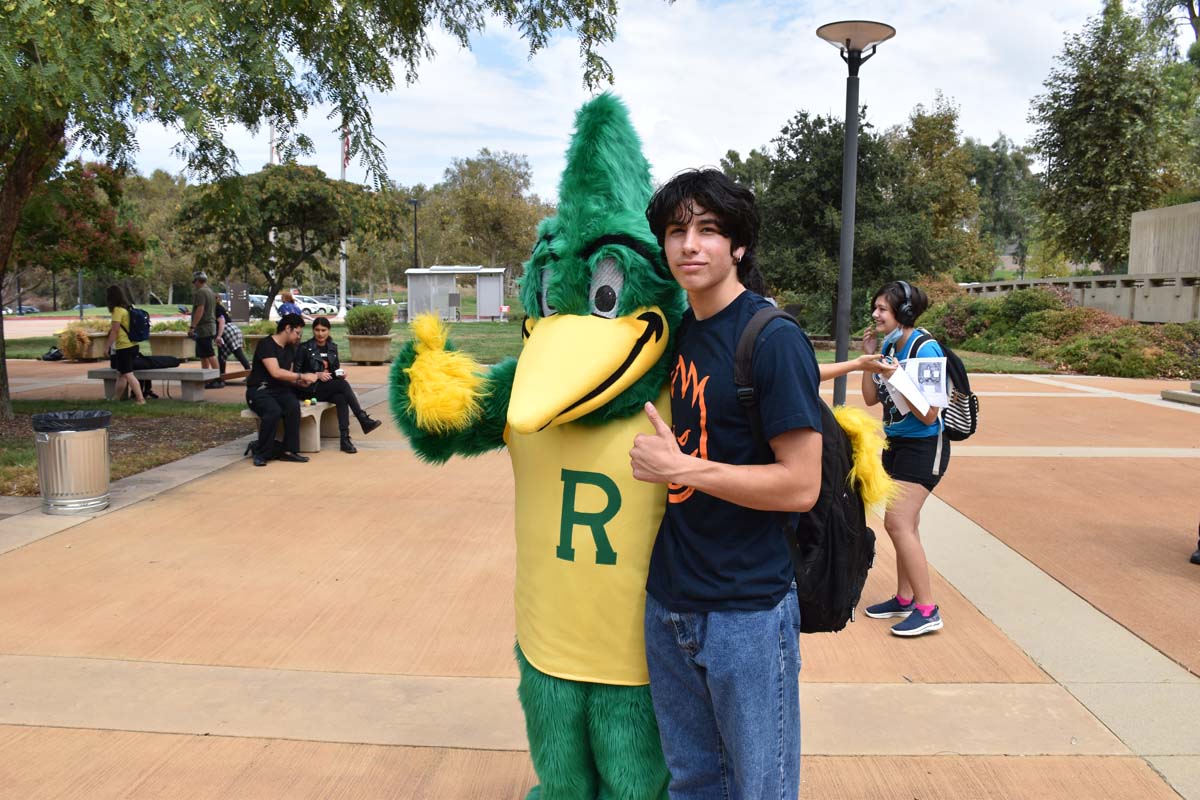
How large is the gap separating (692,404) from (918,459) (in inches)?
103

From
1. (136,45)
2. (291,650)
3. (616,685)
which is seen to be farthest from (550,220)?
(136,45)

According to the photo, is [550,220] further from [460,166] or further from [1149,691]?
[460,166]

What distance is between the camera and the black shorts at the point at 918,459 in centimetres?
409

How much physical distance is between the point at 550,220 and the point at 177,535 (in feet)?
14.6

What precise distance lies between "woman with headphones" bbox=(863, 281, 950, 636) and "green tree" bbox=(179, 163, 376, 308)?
46.5 ft

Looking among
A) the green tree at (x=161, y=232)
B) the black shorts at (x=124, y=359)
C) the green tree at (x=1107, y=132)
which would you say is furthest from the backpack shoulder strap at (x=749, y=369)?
the green tree at (x=161, y=232)

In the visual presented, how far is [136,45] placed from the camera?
5047mm

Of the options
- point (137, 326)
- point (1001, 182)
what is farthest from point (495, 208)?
point (1001, 182)

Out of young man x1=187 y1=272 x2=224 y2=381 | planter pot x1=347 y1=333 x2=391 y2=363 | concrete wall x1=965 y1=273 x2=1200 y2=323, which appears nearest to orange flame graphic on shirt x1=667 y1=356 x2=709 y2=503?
young man x1=187 y1=272 x2=224 y2=381

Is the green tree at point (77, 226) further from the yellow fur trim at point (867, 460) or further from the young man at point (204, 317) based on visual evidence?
the yellow fur trim at point (867, 460)

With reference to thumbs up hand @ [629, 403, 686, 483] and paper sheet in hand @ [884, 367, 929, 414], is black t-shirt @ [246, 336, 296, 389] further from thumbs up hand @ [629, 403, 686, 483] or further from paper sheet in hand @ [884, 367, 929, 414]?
thumbs up hand @ [629, 403, 686, 483]

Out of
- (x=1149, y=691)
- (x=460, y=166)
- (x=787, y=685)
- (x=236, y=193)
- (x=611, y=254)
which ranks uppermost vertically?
(x=460, y=166)

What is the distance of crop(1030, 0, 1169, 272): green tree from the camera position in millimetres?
26266

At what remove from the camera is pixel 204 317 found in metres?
13.5
